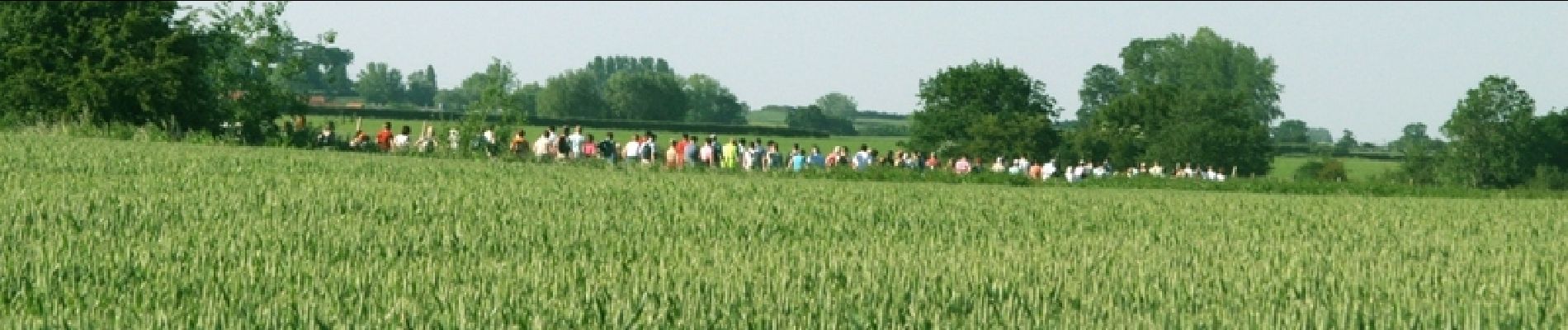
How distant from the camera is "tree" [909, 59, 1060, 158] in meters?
109

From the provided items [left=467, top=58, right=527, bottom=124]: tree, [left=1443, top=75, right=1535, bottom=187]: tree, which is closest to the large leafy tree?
[left=1443, top=75, right=1535, bottom=187]: tree

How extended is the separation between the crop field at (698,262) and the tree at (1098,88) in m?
155

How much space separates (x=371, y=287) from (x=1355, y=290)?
4789 millimetres

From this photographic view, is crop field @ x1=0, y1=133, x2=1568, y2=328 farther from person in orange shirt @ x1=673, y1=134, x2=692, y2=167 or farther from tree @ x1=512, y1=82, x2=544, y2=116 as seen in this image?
tree @ x1=512, y1=82, x2=544, y2=116

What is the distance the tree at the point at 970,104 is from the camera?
357ft

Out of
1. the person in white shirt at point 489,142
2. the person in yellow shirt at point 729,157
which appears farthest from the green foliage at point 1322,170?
the person in white shirt at point 489,142

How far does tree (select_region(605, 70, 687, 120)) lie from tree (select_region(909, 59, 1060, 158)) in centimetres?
5222

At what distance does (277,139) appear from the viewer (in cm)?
4550

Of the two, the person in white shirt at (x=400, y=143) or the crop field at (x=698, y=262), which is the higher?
the person in white shirt at (x=400, y=143)

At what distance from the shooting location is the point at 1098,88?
176 m

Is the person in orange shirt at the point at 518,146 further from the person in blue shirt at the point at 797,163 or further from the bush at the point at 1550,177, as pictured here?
the bush at the point at 1550,177

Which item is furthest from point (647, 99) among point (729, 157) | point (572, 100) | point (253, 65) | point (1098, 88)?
point (729, 157)

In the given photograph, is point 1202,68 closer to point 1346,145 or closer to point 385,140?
point 1346,145

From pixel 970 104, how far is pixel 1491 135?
29958 mm
